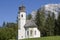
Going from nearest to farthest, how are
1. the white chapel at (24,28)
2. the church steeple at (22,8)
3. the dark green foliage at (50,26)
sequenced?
the white chapel at (24,28) → the church steeple at (22,8) → the dark green foliage at (50,26)

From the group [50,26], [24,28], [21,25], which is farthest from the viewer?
[50,26]

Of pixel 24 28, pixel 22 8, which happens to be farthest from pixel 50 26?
pixel 22 8

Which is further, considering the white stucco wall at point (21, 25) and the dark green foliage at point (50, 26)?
the dark green foliage at point (50, 26)

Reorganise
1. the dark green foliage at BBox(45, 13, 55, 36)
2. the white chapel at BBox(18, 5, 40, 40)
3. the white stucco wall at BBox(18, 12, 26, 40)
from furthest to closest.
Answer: the dark green foliage at BBox(45, 13, 55, 36) → the white stucco wall at BBox(18, 12, 26, 40) → the white chapel at BBox(18, 5, 40, 40)

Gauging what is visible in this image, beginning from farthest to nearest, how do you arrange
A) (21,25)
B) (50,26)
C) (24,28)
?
(50,26)
(24,28)
(21,25)

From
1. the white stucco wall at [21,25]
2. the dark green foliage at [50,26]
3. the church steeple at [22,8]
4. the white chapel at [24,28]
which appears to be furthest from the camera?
the dark green foliage at [50,26]

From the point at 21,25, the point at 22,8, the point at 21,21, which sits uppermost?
the point at 22,8

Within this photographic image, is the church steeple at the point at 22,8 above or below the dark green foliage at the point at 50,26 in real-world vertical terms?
above

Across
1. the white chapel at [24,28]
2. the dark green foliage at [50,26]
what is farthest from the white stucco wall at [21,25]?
the dark green foliage at [50,26]

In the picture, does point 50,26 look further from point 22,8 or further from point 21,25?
point 22,8

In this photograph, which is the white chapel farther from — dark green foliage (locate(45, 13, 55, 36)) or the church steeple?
dark green foliage (locate(45, 13, 55, 36))

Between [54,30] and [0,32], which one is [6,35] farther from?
[54,30]

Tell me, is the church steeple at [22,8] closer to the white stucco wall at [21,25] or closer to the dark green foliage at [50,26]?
the white stucco wall at [21,25]

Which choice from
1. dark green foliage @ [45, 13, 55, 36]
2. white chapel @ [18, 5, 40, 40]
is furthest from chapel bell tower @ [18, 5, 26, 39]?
dark green foliage @ [45, 13, 55, 36]
